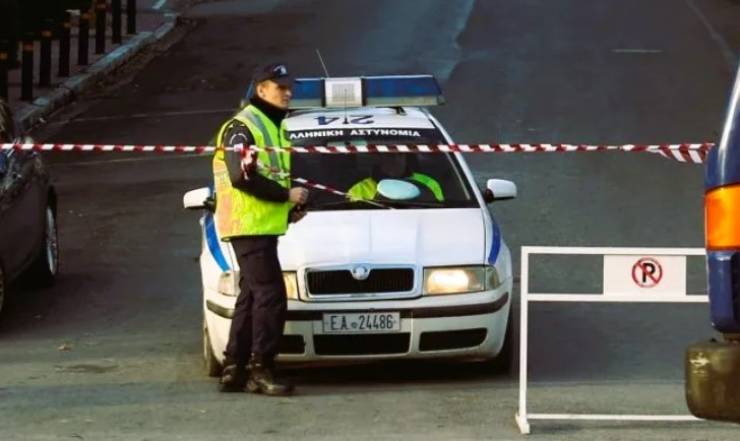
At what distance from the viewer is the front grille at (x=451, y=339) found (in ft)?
32.3

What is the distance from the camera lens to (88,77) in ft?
82.0

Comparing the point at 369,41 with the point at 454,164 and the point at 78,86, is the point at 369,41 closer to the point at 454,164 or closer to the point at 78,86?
the point at 78,86

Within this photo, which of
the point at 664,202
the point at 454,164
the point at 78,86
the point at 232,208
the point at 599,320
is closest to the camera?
the point at 232,208

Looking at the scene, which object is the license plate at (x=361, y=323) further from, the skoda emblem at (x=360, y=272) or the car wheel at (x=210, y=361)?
the car wheel at (x=210, y=361)

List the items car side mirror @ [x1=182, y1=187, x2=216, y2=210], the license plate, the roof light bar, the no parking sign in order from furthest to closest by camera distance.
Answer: the roof light bar → car side mirror @ [x1=182, y1=187, x2=216, y2=210] → the license plate → the no parking sign

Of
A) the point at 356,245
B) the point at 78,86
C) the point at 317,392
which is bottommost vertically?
the point at 317,392

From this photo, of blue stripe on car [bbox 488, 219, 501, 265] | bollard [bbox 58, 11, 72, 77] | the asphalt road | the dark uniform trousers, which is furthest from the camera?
bollard [bbox 58, 11, 72, 77]

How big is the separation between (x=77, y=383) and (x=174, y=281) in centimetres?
325

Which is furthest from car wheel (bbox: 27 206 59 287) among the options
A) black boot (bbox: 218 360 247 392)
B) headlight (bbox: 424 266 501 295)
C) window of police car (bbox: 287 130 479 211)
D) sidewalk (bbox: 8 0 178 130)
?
sidewalk (bbox: 8 0 178 130)

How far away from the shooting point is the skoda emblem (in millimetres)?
9828

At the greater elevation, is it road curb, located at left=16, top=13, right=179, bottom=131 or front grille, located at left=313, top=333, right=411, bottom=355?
road curb, located at left=16, top=13, right=179, bottom=131

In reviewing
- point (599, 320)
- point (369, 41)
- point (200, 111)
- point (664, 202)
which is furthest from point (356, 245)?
point (369, 41)

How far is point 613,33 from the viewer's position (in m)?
28.4

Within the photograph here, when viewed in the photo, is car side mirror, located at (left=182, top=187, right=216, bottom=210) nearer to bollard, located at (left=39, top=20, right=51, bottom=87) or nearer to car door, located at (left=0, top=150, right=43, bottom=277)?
car door, located at (left=0, top=150, right=43, bottom=277)
